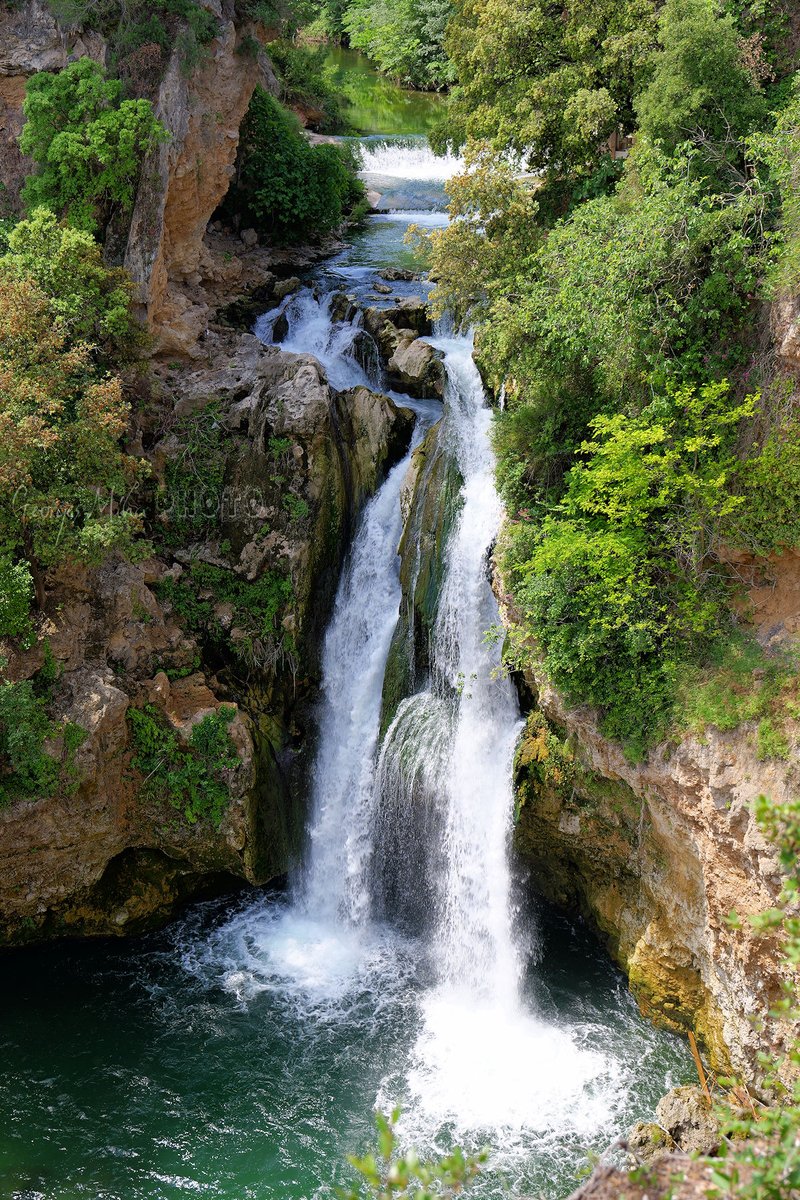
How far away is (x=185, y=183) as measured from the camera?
56.5ft

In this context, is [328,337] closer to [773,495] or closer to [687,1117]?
[773,495]

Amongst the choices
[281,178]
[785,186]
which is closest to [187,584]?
[785,186]

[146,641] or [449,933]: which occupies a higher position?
[146,641]

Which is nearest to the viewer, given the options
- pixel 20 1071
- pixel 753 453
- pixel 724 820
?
pixel 724 820

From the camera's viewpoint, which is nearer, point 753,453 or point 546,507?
point 753,453

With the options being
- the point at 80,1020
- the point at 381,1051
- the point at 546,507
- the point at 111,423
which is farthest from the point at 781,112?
the point at 80,1020

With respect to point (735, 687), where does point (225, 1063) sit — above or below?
below

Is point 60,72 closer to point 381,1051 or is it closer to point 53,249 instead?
point 53,249

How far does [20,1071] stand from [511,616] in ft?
30.2

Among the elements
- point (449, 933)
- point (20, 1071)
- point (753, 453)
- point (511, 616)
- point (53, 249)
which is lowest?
point (20, 1071)

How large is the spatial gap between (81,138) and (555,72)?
319 inches

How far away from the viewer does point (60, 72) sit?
16.0 metres

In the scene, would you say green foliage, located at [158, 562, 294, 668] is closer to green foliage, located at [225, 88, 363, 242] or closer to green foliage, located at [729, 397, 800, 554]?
green foliage, located at [729, 397, 800, 554]

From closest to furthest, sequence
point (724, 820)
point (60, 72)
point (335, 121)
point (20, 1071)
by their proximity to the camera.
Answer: point (724, 820), point (20, 1071), point (60, 72), point (335, 121)
